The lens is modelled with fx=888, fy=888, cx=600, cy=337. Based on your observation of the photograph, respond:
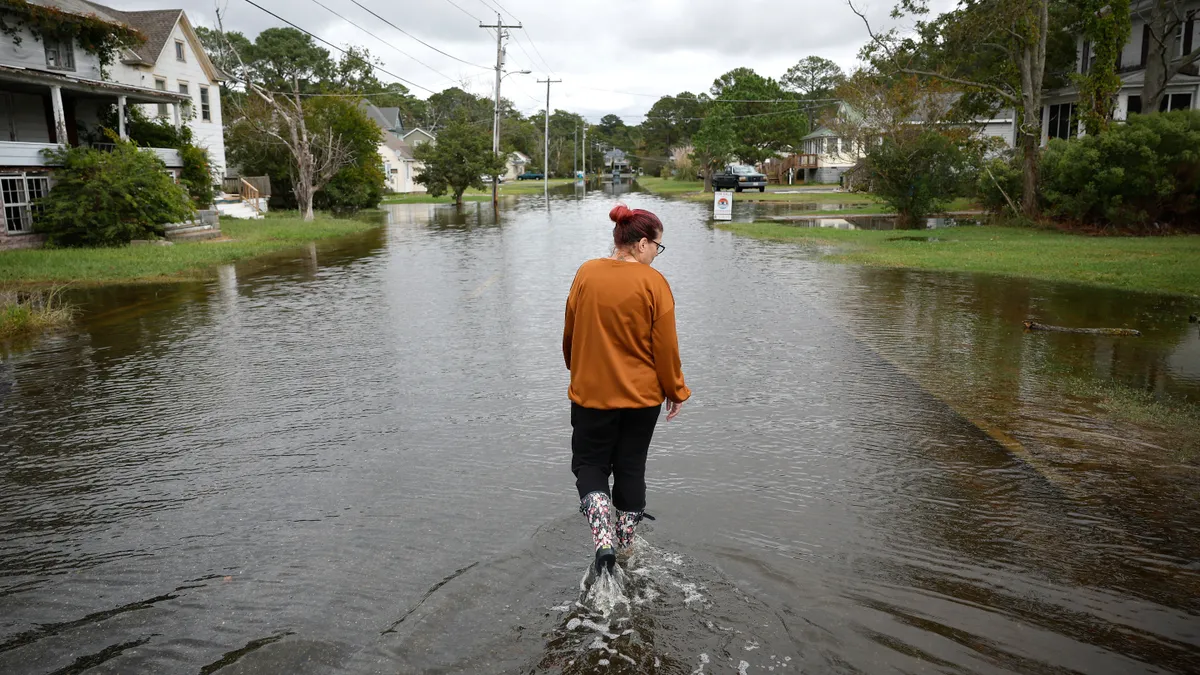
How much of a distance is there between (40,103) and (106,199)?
33.9ft

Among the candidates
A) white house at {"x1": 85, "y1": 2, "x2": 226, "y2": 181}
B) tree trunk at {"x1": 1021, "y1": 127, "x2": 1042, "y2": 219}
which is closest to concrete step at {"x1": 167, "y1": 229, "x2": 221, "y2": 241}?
white house at {"x1": 85, "y1": 2, "x2": 226, "y2": 181}

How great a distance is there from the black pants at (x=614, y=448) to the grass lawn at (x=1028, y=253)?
41.4ft

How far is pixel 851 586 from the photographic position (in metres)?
4.41

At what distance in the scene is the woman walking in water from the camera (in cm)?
421

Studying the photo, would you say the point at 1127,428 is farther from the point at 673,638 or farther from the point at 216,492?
the point at 216,492

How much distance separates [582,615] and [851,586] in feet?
4.47

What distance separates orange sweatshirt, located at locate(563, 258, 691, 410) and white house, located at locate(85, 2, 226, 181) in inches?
1498

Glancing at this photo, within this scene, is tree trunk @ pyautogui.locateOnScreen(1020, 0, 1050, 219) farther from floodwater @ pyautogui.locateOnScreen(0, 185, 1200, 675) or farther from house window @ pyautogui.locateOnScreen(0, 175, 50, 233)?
house window @ pyautogui.locateOnScreen(0, 175, 50, 233)

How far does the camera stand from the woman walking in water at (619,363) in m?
4.21

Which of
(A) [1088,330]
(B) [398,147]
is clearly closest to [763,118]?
(B) [398,147]

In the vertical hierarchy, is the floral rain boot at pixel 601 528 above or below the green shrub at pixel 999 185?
below

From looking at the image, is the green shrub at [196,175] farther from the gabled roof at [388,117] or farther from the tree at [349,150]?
the gabled roof at [388,117]

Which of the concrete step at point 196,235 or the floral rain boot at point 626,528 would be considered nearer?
the floral rain boot at point 626,528

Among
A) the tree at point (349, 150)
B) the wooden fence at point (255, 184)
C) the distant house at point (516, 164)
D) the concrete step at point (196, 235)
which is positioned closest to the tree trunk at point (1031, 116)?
the concrete step at point (196, 235)
